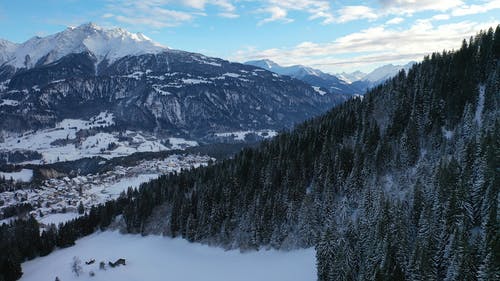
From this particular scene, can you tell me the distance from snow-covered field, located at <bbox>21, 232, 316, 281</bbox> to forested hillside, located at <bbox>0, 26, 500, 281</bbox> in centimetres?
544

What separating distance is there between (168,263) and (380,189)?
74725mm

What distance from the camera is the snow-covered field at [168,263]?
107562 mm

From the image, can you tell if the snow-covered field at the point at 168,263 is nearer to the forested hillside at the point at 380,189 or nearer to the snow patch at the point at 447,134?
the forested hillside at the point at 380,189

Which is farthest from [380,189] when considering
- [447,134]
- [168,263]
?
[168,263]

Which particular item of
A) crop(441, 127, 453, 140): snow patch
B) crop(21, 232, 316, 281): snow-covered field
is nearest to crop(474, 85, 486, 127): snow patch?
crop(441, 127, 453, 140): snow patch

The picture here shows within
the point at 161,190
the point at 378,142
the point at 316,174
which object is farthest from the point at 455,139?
the point at 161,190

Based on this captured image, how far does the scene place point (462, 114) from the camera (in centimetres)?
12319

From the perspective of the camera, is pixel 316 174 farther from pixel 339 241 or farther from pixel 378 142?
pixel 339 241

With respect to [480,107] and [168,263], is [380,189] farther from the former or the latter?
[168,263]

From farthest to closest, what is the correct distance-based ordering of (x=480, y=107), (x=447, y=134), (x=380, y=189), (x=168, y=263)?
(x=168, y=263), (x=480, y=107), (x=447, y=134), (x=380, y=189)

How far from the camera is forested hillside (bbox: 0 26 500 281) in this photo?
75500mm

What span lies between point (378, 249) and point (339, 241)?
1041 centimetres

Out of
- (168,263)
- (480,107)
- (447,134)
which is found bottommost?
(168,263)

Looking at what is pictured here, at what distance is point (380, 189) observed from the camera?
96.1 metres
